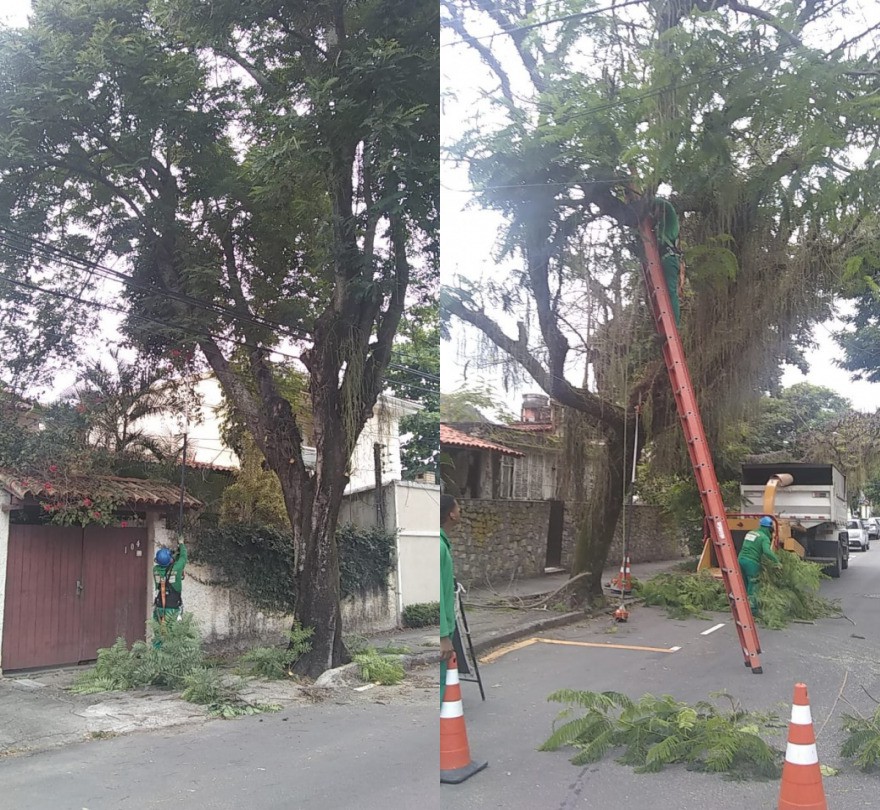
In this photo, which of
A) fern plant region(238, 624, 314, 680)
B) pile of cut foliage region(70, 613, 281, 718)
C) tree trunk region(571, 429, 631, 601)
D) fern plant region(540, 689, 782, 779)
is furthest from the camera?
fern plant region(238, 624, 314, 680)

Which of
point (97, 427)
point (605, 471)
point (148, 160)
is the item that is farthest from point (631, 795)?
point (148, 160)

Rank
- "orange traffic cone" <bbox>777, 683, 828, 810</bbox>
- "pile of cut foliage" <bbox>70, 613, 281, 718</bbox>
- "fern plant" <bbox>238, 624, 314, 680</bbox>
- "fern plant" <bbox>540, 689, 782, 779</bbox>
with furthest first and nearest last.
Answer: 1. "fern plant" <bbox>238, 624, 314, 680</bbox>
2. "pile of cut foliage" <bbox>70, 613, 281, 718</bbox>
3. "fern plant" <bbox>540, 689, 782, 779</bbox>
4. "orange traffic cone" <bbox>777, 683, 828, 810</bbox>

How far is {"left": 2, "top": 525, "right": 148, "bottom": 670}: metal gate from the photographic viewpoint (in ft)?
6.06

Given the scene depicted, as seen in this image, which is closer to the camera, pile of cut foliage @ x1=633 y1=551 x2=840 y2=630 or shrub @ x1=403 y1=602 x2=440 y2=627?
pile of cut foliage @ x1=633 y1=551 x2=840 y2=630

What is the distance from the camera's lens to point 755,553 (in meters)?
1.76

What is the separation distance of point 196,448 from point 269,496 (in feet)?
0.80

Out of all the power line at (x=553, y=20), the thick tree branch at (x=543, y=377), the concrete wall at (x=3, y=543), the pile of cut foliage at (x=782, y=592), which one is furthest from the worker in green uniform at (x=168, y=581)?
the power line at (x=553, y=20)

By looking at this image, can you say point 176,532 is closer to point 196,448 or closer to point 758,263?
point 196,448

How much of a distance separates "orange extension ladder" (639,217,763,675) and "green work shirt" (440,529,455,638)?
2.06ft

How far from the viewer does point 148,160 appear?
2.12 metres

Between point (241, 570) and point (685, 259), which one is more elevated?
point (685, 259)

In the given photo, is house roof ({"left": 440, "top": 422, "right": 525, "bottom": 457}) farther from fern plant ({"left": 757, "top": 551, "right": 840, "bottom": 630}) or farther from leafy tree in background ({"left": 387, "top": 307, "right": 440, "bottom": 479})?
fern plant ({"left": 757, "top": 551, "right": 840, "bottom": 630})

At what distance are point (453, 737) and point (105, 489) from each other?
1.11 metres

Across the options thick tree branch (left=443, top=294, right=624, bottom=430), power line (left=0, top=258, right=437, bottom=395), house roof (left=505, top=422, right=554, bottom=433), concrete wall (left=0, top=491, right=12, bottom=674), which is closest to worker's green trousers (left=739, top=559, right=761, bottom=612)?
thick tree branch (left=443, top=294, right=624, bottom=430)
